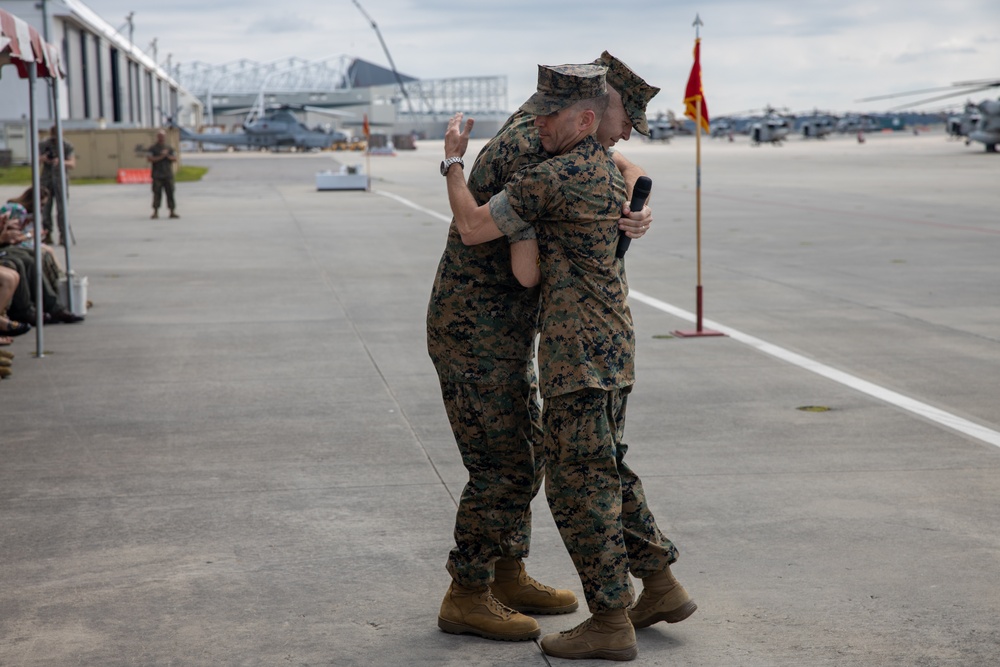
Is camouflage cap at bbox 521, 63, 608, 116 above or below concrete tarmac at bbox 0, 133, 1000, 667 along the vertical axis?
above

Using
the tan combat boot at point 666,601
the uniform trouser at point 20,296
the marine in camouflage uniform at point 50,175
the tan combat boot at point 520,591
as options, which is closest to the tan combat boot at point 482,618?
the tan combat boot at point 520,591

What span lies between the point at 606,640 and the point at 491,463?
0.72 m

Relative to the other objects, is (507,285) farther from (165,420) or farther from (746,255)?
(746,255)

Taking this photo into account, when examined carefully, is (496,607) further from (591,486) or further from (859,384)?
(859,384)

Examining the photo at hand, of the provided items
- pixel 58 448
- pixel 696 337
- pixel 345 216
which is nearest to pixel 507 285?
pixel 58 448

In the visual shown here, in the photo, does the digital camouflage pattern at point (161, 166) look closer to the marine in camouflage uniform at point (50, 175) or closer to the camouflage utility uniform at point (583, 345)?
the marine in camouflage uniform at point (50, 175)

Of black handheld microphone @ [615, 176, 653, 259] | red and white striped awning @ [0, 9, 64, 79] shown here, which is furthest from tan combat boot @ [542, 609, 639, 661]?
red and white striped awning @ [0, 9, 64, 79]

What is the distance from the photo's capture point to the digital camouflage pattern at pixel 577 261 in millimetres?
3938

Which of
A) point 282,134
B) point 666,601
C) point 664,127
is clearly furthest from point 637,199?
point 664,127

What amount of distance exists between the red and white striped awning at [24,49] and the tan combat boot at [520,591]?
5.97 m

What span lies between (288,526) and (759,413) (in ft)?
11.6

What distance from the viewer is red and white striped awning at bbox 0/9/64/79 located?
28.9 feet

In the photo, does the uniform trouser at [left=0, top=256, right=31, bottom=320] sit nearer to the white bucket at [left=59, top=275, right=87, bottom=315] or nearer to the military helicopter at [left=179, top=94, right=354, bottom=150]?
the white bucket at [left=59, top=275, right=87, bottom=315]

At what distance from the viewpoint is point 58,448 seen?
7.16 m
